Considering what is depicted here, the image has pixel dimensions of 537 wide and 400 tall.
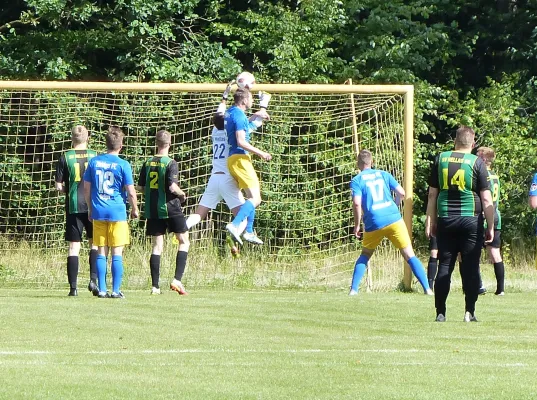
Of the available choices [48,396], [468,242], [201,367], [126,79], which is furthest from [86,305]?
[126,79]

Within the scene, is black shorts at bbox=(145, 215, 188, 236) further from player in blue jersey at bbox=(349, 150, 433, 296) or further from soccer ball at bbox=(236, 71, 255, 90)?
player in blue jersey at bbox=(349, 150, 433, 296)

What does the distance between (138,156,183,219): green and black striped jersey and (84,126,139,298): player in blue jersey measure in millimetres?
943

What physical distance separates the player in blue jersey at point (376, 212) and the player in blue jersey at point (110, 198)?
288 cm

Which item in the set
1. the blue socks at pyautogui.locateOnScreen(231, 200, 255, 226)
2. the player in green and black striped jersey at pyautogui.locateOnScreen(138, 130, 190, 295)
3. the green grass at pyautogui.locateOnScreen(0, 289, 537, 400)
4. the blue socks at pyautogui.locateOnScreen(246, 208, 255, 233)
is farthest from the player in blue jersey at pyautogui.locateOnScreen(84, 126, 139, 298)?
the blue socks at pyautogui.locateOnScreen(246, 208, 255, 233)

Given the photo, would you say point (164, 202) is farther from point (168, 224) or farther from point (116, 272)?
point (116, 272)

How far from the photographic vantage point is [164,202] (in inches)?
601

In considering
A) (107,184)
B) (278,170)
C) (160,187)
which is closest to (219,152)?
(160,187)

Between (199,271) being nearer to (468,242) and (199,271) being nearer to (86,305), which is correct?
(86,305)

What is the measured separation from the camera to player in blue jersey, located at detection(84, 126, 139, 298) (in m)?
14.2

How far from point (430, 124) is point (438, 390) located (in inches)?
774

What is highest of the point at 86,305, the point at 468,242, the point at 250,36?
the point at 250,36

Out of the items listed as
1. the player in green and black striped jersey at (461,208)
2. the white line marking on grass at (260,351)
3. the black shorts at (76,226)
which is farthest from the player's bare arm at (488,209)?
the black shorts at (76,226)

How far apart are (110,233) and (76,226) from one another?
1027mm

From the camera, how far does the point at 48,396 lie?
7191mm
